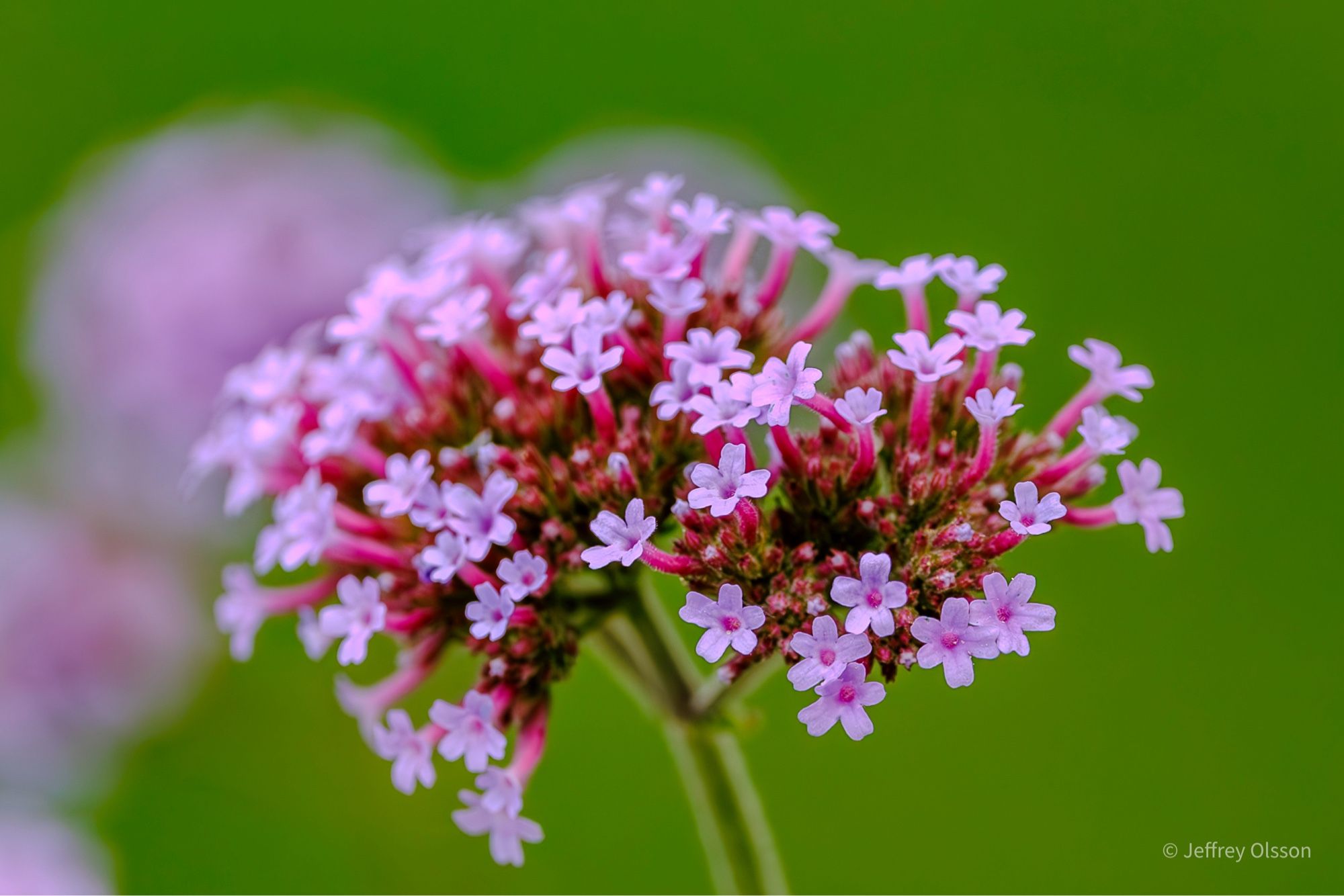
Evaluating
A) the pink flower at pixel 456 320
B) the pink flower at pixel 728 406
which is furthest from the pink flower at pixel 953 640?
the pink flower at pixel 456 320

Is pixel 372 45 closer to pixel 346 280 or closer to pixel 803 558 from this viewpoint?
pixel 346 280

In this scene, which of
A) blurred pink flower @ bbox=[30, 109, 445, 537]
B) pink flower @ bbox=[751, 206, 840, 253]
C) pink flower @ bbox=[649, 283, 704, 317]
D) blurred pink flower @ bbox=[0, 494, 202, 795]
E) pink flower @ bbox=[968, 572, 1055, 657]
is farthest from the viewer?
blurred pink flower @ bbox=[30, 109, 445, 537]

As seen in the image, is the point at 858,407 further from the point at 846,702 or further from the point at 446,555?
the point at 446,555

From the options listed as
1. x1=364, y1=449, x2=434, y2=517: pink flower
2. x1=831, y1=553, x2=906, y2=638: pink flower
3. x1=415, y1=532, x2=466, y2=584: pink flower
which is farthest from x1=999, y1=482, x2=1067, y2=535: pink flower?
x1=364, y1=449, x2=434, y2=517: pink flower

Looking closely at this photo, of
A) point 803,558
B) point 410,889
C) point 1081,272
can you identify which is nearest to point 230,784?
point 410,889

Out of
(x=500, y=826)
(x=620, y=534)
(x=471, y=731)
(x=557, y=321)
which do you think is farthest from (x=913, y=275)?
(x=500, y=826)

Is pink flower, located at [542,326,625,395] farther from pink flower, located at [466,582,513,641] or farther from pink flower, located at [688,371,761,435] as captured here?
pink flower, located at [466,582,513,641]

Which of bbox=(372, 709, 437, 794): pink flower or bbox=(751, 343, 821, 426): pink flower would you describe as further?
bbox=(372, 709, 437, 794): pink flower
